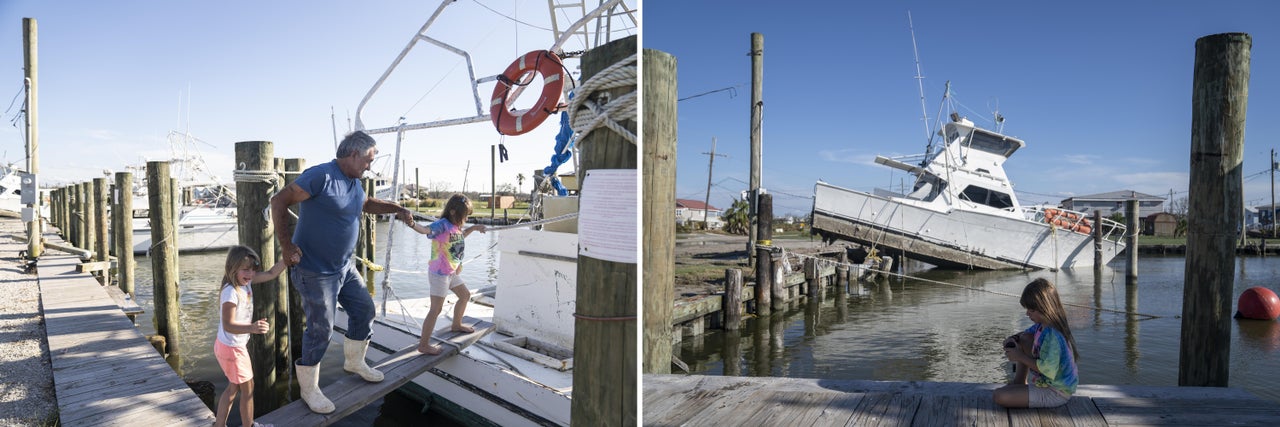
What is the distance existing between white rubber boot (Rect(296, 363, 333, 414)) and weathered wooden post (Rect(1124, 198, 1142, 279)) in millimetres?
17541

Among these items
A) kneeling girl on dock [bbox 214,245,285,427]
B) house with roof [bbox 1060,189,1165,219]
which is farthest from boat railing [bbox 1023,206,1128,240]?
house with roof [bbox 1060,189,1165,219]

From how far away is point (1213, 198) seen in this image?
3.57 metres

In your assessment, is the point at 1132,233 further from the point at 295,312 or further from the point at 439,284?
the point at 295,312

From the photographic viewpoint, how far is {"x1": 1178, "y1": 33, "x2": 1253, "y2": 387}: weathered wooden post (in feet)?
11.5

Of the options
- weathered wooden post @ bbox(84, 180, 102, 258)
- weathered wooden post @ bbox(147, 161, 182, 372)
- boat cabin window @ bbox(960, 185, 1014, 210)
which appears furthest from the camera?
boat cabin window @ bbox(960, 185, 1014, 210)

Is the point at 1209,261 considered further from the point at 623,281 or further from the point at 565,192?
the point at 565,192

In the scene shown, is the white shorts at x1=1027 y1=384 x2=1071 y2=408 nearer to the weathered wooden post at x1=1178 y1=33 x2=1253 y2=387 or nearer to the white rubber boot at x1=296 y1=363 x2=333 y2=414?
the weathered wooden post at x1=1178 y1=33 x2=1253 y2=387

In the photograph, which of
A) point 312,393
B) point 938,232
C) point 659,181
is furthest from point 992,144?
point 659,181

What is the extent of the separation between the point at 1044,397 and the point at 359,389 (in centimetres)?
336

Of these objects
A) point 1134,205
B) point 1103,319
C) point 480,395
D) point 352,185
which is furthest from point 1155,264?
point 352,185

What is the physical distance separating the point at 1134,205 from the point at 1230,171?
1490 centimetres

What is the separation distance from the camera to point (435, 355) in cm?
458

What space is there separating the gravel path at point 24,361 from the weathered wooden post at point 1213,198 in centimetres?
619

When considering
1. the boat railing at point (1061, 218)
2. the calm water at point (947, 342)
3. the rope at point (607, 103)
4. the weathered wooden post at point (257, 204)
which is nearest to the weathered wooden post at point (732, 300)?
the calm water at point (947, 342)
